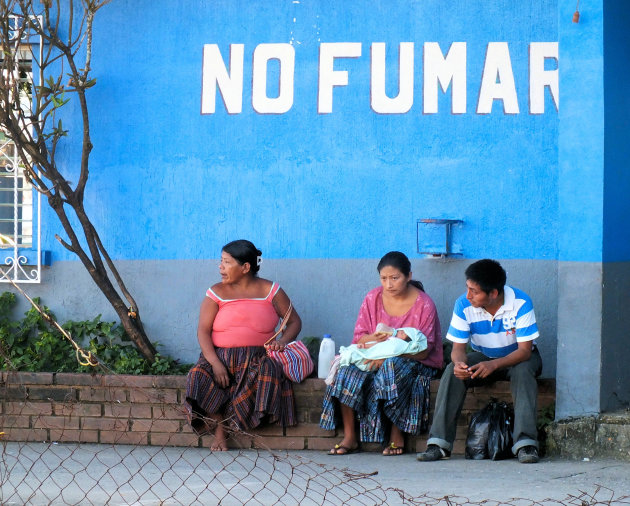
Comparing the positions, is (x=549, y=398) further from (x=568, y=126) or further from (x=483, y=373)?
(x=568, y=126)

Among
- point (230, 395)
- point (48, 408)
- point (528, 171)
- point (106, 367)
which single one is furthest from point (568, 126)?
point (48, 408)

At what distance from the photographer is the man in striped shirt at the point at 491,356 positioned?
5.96 m

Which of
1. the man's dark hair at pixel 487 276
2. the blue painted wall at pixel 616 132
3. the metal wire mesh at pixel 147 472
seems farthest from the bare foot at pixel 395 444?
the blue painted wall at pixel 616 132

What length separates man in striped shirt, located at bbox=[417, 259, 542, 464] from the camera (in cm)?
596

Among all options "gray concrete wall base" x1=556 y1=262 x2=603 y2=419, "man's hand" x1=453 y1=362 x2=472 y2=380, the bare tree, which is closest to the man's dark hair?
"gray concrete wall base" x1=556 y1=262 x2=603 y2=419

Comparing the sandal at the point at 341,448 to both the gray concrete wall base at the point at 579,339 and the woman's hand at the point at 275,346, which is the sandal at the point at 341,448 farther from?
the gray concrete wall base at the point at 579,339

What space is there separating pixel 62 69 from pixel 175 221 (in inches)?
56.1

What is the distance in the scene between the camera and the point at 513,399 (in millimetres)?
6055

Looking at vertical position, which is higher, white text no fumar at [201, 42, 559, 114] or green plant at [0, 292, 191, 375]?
white text no fumar at [201, 42, 559, 114]

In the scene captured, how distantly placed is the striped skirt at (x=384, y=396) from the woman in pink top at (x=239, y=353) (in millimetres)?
428

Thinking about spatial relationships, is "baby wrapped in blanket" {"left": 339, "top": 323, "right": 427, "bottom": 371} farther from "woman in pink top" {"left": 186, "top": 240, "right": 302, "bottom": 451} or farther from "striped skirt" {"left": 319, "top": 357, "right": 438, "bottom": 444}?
"woman in pink top" {"left": 186, "top": 240, "right": 302, "bottom": 451}

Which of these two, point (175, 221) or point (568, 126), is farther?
point (175, 221)

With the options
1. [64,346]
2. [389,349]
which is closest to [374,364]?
[389,349]

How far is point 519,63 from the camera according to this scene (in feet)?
23.1
